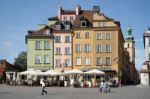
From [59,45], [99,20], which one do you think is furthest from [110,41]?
[59,45]

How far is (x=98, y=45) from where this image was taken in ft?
266

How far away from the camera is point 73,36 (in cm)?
8238

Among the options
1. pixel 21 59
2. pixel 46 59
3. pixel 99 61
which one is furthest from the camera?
pixel 21 59

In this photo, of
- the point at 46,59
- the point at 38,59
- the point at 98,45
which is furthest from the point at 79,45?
the point at 38,59

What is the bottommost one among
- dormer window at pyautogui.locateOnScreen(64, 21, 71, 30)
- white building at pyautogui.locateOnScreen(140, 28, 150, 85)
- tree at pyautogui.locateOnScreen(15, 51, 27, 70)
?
white building at pyautogui.locateOnScreen(140, 28, 150, 85)

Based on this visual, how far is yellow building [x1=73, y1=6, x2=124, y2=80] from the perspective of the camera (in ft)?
263

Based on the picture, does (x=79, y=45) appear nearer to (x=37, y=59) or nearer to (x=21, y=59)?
(x=37, y=59)

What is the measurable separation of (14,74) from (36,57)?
15.7 meters

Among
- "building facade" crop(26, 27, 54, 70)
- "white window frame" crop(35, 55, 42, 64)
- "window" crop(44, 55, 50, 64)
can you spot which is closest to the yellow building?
"building facade" crop(26, 27, 54, 70)

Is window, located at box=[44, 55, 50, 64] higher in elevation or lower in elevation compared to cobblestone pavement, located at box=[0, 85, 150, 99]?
higher

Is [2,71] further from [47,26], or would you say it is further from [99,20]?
[99,20]

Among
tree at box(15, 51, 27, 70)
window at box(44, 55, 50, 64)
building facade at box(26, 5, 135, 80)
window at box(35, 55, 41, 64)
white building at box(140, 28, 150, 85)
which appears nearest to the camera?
building facade at box(26, 5, 135, 80)

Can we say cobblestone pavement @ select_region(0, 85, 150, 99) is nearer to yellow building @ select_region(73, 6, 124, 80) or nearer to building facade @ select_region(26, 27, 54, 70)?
yellow building @ select_region(73, 6, 124, 80)

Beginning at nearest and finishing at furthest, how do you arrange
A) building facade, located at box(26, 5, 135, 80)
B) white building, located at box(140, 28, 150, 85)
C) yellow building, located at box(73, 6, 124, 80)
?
1. yellow building, located at box(73, 6, 124, 80)
2. building facade, located at box(26, 5, 135, 80)
3. white building, located at box(140, 28, 150, 85)
